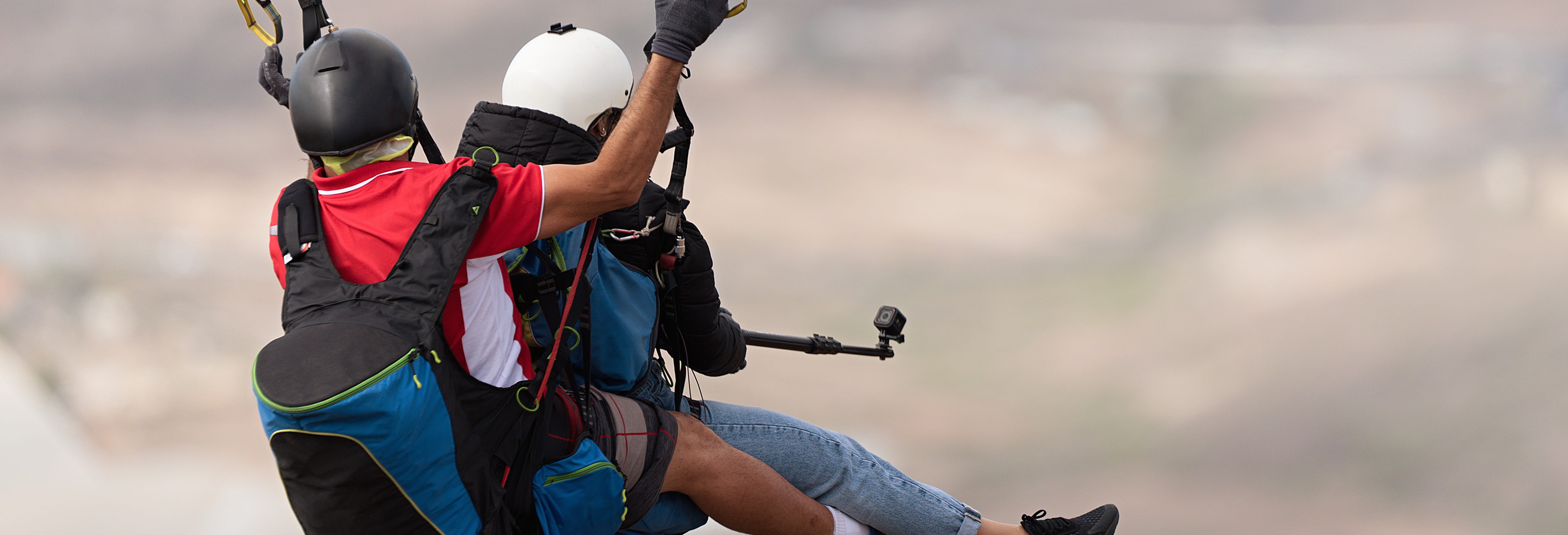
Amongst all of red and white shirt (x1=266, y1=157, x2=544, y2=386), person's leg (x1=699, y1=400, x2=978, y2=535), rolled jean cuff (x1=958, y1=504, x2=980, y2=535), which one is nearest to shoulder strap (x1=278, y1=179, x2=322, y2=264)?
red and white shirt (x1=266, y1=157, x2=544, y2=386)

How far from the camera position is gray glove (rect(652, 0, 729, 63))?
11.2 feet

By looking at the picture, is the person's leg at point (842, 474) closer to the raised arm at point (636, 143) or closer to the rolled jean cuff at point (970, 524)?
the rolled jean cuff at point (970, 524)

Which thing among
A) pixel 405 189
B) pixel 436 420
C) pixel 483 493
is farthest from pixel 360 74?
pixel 483 493

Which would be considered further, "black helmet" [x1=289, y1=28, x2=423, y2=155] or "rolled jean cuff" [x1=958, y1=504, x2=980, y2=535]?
"rolled jean cuff" [x1=958, y1=504, x2=980, y2=535]

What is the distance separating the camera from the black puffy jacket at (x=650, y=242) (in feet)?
12.2

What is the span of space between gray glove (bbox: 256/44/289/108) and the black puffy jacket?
0.93m

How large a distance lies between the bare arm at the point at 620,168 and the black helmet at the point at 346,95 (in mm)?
494

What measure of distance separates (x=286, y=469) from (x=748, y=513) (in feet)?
5.44

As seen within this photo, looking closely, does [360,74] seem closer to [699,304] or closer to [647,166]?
[647,166]

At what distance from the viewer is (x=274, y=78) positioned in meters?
4.29

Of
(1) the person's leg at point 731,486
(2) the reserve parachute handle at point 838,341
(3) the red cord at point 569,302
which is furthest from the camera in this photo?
(2) the reserve parachute handle at point 838,341

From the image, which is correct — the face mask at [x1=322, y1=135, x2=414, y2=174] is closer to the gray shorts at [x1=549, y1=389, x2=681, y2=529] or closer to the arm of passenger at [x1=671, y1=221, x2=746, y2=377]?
the gray shorts at [x1=549, y1=389, x2=681, y2=529]

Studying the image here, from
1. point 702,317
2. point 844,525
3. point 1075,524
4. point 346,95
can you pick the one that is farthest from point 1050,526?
point 346,95

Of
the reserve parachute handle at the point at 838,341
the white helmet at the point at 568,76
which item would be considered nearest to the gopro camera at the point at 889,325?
the reserve parachute handle at the point at 838,341
